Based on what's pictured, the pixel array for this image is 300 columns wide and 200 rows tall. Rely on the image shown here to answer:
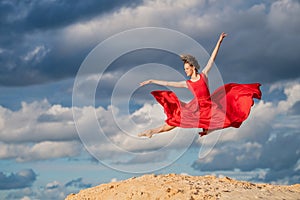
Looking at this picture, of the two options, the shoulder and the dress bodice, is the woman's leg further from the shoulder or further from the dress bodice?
the shoulder

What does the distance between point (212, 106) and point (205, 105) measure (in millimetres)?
260

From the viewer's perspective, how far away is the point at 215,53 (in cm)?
1878

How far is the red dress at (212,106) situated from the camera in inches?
748

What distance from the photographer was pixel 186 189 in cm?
1873

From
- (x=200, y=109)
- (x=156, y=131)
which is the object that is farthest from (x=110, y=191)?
(x=200, y=109)

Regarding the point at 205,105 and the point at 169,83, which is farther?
the point at 169,83

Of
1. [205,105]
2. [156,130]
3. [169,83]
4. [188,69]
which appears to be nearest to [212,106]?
[205,105]

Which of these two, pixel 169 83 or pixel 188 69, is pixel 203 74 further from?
pixel 169 83

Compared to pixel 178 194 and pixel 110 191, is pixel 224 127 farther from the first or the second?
pixel 110 191

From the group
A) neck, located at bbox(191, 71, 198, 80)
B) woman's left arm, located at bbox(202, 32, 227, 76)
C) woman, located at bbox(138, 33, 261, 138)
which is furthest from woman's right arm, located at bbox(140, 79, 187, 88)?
woman's left arm, located at bbox(202, 32, 227, 76)

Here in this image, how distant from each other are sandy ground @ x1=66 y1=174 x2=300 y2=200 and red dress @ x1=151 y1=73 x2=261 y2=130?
2.29 meters

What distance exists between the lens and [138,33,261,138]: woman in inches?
747

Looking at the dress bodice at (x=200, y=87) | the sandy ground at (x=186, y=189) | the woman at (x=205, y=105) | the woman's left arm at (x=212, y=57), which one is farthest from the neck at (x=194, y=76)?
the sandy ground at (x=186, y=189)

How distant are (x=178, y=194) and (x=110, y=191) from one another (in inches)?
160
